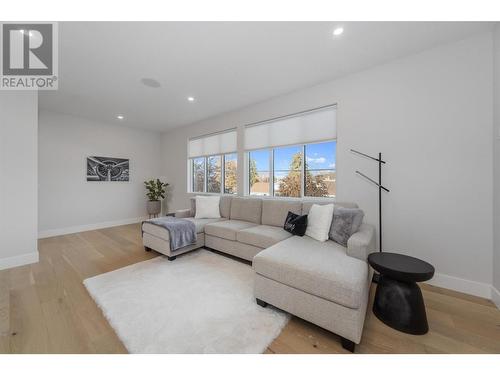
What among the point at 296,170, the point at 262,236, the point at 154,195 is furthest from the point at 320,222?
the point at 154,195

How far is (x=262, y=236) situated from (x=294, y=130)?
1.92 meters

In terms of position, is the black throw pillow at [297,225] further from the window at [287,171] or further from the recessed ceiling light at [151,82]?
the recessed ceiling light at [151,82]

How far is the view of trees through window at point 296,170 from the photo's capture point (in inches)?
119

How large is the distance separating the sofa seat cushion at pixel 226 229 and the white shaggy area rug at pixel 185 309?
46 cm

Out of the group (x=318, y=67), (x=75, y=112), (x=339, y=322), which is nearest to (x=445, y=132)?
(x=318, y=67)

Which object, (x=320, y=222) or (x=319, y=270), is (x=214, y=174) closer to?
(x=320, y=222)

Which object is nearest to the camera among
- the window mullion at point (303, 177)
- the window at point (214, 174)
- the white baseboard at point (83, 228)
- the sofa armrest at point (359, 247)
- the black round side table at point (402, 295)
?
the black round side table at point (402, 295)

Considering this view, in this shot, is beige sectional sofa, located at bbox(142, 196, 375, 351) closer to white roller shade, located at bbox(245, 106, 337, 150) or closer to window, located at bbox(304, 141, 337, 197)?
window, located at bbox(304, 141, 337, 197)

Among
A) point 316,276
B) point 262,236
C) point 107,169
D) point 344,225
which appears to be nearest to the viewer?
point 316,276

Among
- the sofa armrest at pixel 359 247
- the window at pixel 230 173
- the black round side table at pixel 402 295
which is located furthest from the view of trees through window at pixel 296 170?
the black round side table at pixel 402 295

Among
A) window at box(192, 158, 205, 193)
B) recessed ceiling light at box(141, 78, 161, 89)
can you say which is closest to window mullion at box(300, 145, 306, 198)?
recessed ceiling light at box(141, 78, 161, 89)

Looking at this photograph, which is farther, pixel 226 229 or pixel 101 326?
pixel 226 229

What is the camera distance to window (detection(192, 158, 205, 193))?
198 inches

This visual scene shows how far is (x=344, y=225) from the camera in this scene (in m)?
2.16
